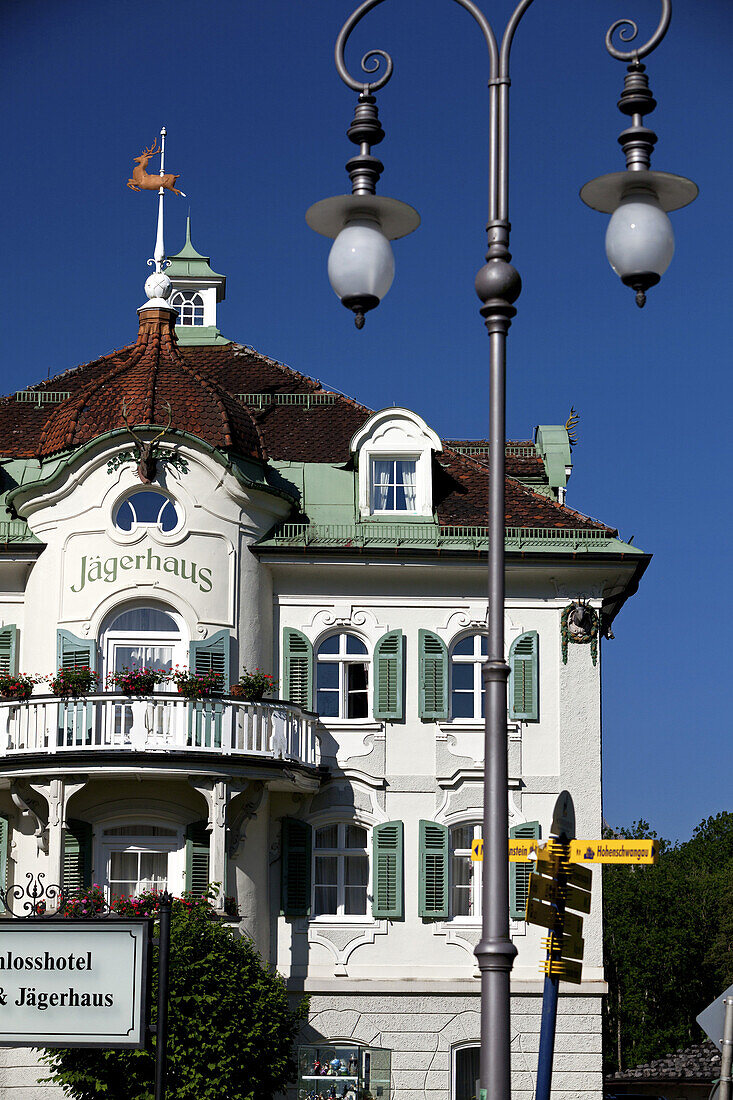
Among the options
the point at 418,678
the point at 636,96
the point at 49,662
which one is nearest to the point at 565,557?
the point at 418,678

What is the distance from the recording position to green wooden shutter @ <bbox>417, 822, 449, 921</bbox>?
96.8ft

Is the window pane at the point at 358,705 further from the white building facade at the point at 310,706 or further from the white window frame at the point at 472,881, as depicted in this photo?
the white window frame at the point at 472,881

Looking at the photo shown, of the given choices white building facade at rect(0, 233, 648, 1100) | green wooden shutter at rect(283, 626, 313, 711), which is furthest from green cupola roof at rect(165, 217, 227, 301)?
green wooden shutter at rect(283, 626, 313, 711)

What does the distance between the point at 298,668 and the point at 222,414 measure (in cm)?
480

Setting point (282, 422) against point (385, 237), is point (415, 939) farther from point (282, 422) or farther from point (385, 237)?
point (385, 237)

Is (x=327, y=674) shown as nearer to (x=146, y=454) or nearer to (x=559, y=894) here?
(x=146, y=454)

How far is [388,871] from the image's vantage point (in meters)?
29.6

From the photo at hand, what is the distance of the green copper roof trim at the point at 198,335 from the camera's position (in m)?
36.6

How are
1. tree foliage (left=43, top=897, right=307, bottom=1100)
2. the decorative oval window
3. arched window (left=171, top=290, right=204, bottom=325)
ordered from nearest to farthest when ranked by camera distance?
tree foliage (left=43, top=897, right=307, bottom=1100) < the decorative oval window < arched window (left=171, top=290, right=204, bottom=325)

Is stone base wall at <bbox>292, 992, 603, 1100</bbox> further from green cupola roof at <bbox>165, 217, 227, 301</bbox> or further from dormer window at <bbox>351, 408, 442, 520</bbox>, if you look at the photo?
green cupola roof at <bbox>165, 217, 227, 301</bbox>

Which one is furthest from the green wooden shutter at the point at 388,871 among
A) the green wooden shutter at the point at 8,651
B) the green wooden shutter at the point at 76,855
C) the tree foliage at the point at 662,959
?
the tree foliage at the point at 662,959

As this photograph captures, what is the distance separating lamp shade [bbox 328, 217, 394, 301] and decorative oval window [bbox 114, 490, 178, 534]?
18.2m

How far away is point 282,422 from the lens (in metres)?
33.7

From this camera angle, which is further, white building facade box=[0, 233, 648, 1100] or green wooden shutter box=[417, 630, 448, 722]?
green wooden shutter box=[417, 630, 448, 722]
